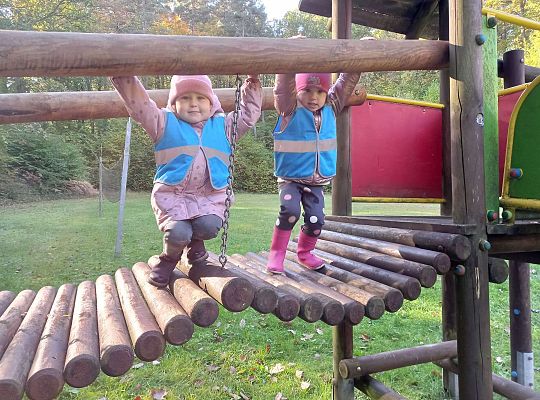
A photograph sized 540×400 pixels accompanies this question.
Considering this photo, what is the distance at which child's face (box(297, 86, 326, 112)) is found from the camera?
248cm

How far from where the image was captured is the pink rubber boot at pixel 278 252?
241 centimetres

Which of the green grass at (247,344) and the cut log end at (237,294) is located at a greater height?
the cut log end at (237,294)

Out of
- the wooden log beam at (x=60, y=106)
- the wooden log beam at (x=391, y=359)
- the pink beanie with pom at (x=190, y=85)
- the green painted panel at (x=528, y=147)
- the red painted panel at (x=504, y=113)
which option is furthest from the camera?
the wooden log beam at (x=391, y=359)

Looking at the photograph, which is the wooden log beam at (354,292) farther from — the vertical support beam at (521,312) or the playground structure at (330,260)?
the vertical support beam at (521,312)

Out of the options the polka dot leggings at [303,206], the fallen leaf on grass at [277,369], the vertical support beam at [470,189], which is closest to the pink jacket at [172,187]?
the polka dot leggings at [303,206]

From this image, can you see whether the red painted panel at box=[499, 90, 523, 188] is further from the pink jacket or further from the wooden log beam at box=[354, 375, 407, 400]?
the pink jacket

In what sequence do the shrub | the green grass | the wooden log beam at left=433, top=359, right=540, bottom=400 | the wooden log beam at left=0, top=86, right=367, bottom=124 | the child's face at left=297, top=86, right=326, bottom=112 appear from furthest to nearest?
the shrub < the green grass < the wooden log beam at left=433, top=359, right=540, bottom=400 < the wooden log beam at left=0, top=86, right=367, bottom=124 < the child's face at left=297, top=86, right=326, bottom=112

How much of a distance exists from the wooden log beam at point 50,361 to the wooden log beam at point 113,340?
0.13m

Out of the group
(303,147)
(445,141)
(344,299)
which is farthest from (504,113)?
(344,299)

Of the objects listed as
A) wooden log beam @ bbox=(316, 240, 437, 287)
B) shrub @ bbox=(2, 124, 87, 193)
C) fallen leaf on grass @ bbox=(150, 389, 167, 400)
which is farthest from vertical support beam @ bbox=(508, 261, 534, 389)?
shrub @ bbox=(2, 124, 87, 193)

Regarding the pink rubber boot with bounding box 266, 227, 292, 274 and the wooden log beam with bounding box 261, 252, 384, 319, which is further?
the pink rubber boot with bounding box 266, 227, 292, 274

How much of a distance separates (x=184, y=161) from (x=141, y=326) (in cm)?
68

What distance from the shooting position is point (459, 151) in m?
2.26

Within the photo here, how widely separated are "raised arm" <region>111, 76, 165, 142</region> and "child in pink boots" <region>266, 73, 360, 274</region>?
679 millimetres
